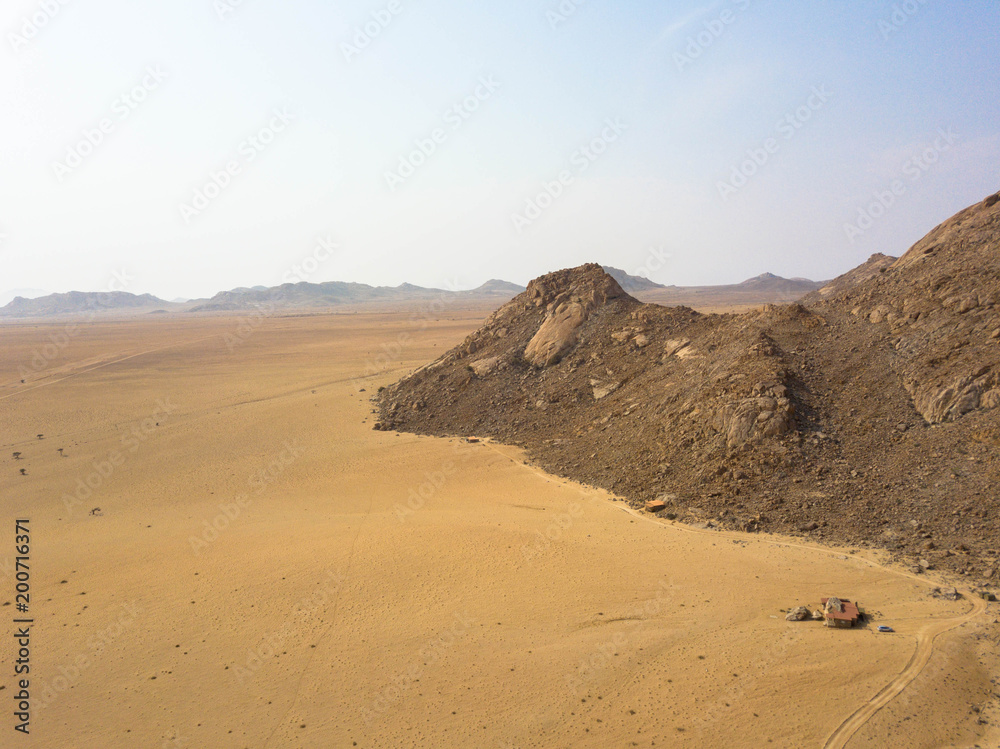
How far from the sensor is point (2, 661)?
977cm

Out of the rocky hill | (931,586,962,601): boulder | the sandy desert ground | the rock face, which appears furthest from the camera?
the rock face

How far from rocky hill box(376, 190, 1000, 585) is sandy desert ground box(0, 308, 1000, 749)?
4.77 ft

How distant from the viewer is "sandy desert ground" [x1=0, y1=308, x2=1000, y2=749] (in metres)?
7.95

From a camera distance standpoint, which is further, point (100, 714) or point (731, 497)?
point (731, 497)

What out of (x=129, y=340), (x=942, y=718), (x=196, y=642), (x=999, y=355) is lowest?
(x=942, y=718)

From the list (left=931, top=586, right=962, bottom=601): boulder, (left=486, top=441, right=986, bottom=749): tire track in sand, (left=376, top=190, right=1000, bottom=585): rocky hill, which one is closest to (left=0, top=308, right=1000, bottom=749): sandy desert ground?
(left=486, top=441, right=986, bottom=749): tire track in sand

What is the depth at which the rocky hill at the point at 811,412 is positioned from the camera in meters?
12.7

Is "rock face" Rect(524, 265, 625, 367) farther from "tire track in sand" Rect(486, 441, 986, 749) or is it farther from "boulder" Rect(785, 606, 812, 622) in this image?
"boulder" Rect(785, 606, 812, 622)

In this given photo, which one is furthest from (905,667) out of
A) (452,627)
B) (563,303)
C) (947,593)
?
(563,303)

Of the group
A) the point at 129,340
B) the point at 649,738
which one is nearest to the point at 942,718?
the point at 649,738

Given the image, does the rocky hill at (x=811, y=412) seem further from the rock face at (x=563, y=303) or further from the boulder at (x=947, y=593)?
the rock face at (x=563, y=303)

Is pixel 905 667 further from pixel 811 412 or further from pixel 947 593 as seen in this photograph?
pixel 811 412

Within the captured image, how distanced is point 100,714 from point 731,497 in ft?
43.5

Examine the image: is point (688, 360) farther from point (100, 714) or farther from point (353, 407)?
point (100, 714)
